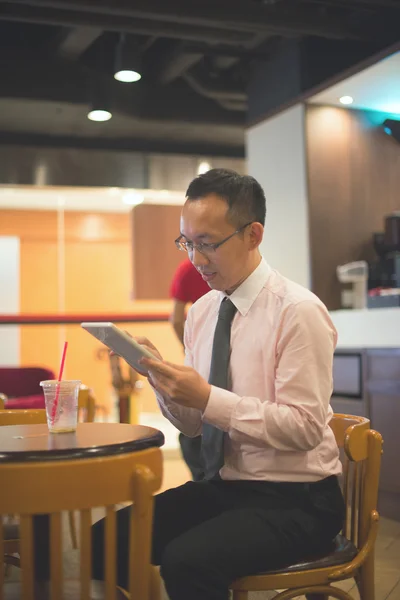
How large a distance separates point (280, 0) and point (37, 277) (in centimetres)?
524

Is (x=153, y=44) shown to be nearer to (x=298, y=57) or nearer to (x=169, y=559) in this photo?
(x=298, y=57)

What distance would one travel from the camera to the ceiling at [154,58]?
4.14 metres

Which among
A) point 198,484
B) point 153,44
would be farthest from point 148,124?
point 198,484

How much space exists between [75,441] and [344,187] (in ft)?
12.1

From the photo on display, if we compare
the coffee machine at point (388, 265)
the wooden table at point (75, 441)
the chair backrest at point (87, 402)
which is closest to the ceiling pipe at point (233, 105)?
the coffee machine at point (388, 265)

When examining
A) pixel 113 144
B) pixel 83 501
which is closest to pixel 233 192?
pixel 83 501

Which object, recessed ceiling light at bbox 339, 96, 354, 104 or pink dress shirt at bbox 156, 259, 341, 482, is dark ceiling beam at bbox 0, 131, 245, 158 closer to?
recessed ceiling light at bbox 339, 96, 354, 104

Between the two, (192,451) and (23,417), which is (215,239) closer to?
(23,417)

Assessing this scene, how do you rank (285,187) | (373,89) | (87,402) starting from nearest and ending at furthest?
(87,402) < (373,89) < (285,187)

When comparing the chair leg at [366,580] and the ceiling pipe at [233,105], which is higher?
the ceiling pipe at [233,105]

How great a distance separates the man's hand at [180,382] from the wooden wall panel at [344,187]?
10.6 feet

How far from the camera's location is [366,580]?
1.57m

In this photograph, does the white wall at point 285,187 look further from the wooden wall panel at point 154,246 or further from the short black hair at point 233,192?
the short black hair at point 233,192

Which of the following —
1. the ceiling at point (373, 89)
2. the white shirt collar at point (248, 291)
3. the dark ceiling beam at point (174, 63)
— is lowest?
the white shirt collar at point (248, 291)
